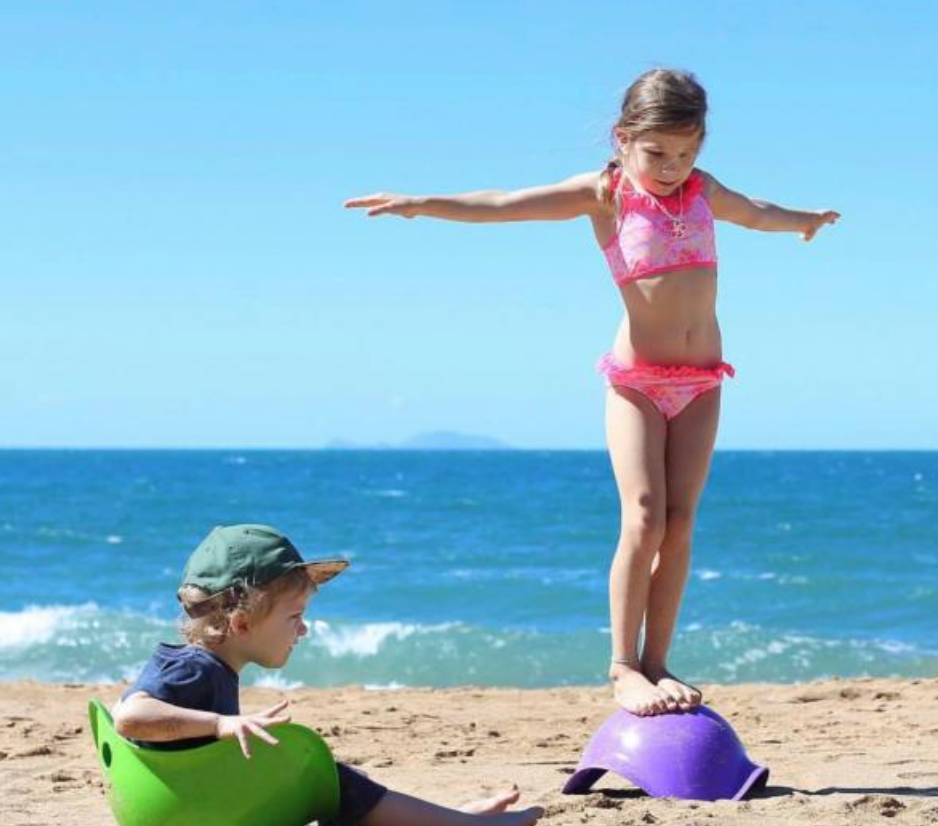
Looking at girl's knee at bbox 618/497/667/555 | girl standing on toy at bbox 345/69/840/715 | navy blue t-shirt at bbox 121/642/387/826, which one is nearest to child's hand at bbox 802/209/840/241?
girl standing on toy at bbox 345/69/840/715

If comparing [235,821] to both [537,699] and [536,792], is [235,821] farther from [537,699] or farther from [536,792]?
[537,699]

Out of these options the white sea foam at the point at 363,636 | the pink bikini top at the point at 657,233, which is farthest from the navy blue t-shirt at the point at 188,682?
the white sea foam at the point at 363,636

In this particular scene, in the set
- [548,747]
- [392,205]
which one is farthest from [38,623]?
[392,205]

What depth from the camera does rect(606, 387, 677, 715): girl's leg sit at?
548 centimetres

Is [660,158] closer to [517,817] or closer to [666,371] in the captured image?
[666,371]

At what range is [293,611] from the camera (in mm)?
4391

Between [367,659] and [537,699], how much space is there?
5.01 metres

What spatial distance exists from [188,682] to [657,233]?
95.1 inches

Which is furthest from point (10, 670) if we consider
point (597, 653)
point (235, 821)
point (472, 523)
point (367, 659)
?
point (472, 523)

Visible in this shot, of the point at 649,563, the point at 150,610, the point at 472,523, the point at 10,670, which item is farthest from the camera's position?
the point at 472,523

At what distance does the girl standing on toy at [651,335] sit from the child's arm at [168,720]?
1.80m

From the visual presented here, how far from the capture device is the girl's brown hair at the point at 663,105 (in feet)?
17.6

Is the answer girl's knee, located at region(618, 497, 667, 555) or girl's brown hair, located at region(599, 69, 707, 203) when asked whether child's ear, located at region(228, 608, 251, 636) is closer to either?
girl's knee, located at region(618, 497, 667, 555)

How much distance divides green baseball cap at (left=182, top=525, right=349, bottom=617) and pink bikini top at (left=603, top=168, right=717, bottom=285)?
190cm
